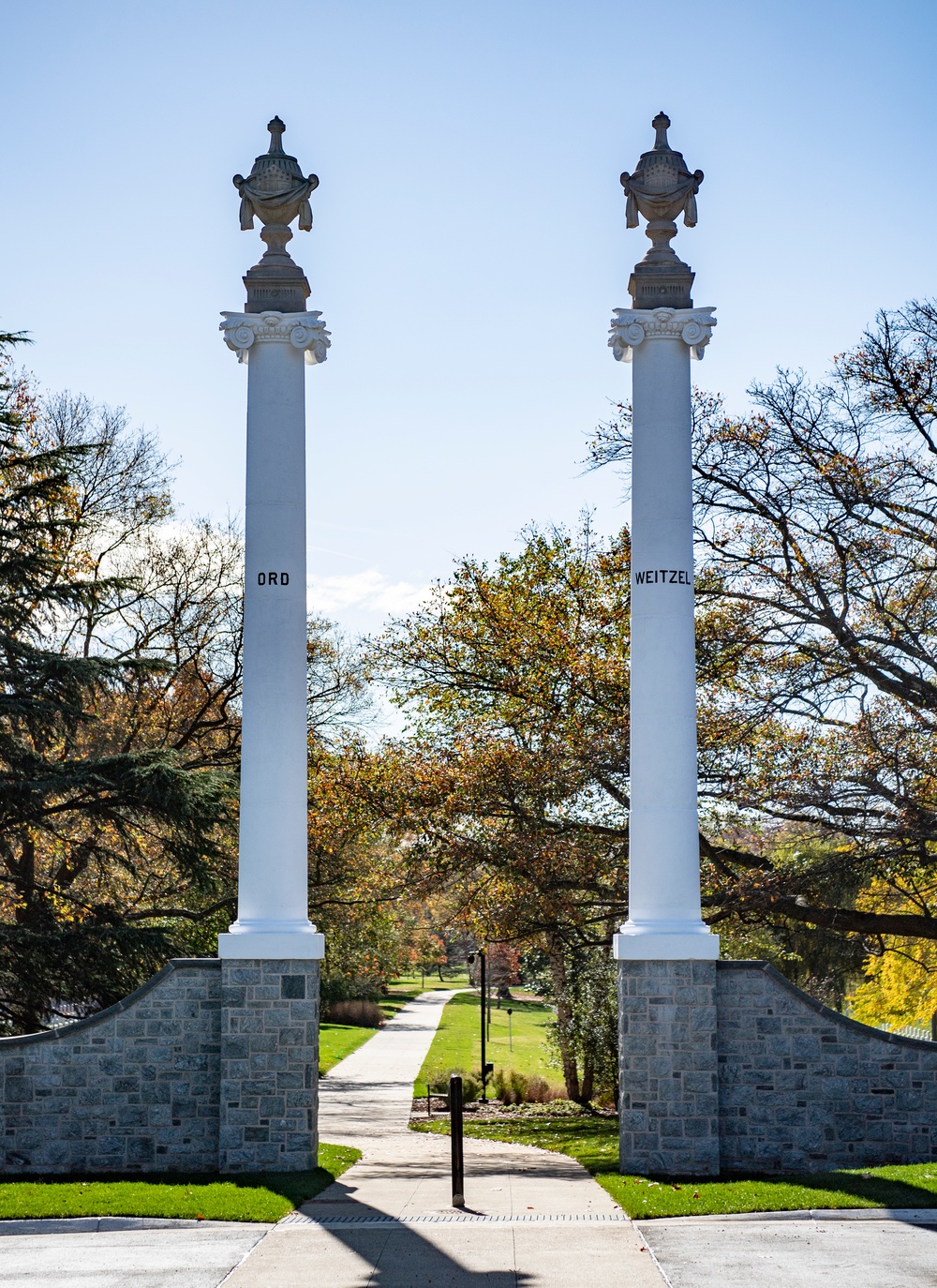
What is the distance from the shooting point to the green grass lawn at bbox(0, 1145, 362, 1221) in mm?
10945

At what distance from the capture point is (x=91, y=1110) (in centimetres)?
1318

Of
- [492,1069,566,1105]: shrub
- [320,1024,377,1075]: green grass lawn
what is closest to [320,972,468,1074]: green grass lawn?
[320,1024,377,1075]: green grass lawn

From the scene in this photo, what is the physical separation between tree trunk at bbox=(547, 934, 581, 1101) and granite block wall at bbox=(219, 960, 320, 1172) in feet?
29.2

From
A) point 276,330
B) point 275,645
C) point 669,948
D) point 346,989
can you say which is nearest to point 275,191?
point 276,330

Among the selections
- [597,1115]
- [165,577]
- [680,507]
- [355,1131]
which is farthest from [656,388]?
[165,577]

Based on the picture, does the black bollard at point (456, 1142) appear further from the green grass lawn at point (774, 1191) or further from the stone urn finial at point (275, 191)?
the stone urn finial at point (275, 191)

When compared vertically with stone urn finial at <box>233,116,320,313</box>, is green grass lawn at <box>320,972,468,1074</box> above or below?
below

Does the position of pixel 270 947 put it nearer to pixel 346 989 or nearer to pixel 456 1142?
pixel 456 1142

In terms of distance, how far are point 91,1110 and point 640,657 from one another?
279 inches

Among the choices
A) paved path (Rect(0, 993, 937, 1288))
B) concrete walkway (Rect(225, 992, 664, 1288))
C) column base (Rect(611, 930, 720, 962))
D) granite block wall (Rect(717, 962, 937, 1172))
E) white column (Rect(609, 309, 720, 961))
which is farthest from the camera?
white column (Rect(609, 309, 720, 961))

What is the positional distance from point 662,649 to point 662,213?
4.70 meters

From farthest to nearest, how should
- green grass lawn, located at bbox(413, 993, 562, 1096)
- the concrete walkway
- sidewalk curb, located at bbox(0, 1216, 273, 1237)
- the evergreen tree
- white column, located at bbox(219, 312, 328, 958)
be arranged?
green grass lawn, located at bbox(413, 993, 562, 1096)
the evergreen tree
white column, located at bbox(219, 312, 328, 958)
sidewalk curb, located at bbox(0, 1216, 273, 1237)
the concrete walkway

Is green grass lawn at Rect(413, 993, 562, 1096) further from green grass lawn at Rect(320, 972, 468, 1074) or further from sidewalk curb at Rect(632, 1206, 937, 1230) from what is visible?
sidewalk curb at Rect(632, 1206, 937, 1230)

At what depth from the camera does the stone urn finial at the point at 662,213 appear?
46.9 ft
